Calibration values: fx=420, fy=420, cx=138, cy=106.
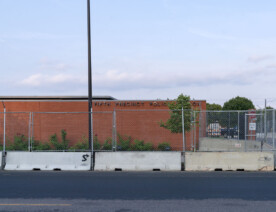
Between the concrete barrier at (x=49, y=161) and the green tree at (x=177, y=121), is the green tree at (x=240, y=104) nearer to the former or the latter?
the green tree at (x=177, y=121)

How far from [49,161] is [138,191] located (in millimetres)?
6580

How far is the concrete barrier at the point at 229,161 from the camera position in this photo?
51.9ft

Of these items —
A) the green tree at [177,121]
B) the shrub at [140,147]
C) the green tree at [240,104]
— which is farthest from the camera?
the green tree at [240,104]

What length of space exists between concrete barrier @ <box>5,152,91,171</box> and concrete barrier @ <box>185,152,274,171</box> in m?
4.02

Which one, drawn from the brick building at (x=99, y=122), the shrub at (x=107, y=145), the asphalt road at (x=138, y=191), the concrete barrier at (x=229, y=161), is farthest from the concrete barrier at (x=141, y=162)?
the brick building at (x=99, y=122)

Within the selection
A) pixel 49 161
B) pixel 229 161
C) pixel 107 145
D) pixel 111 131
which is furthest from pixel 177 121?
pixel 49 161

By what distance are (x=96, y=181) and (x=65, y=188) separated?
5.30 ft

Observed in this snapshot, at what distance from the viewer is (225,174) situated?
14719 millimetres

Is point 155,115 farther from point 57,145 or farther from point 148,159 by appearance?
point 148,159

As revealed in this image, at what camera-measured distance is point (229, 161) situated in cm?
1584

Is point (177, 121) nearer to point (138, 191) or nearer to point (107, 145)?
point (107, 145)

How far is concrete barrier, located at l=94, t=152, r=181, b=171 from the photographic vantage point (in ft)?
52.3

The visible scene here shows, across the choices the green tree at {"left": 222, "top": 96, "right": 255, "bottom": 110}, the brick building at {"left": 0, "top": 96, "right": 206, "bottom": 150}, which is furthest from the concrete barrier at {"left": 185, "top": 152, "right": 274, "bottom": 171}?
the green tree at {"left": 222, "top": 96, "right": 255, "bottom": 110}

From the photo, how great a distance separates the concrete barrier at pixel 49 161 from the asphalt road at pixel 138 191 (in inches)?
40.8
